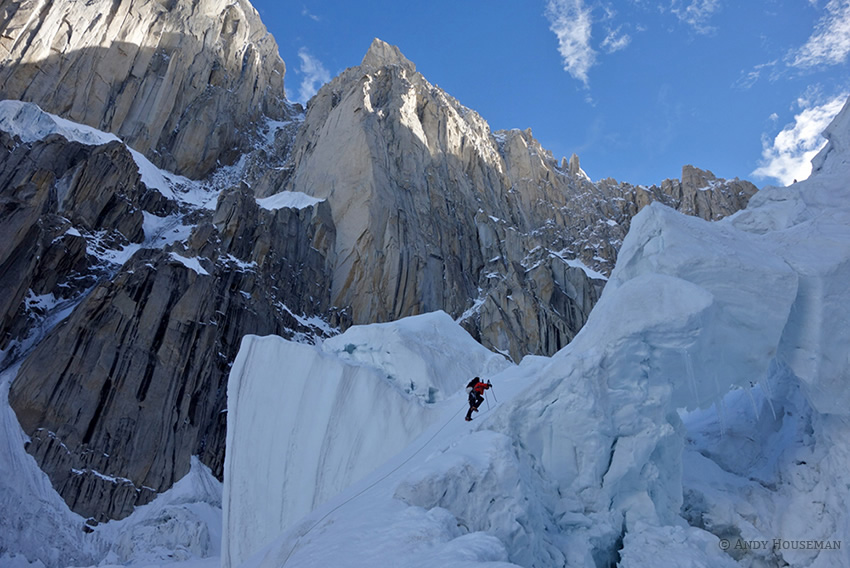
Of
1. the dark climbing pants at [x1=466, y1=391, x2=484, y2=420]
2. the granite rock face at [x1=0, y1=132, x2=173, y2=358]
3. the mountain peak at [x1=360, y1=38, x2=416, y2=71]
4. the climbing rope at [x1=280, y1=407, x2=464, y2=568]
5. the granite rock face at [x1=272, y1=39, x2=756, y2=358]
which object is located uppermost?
the mountain peak at [x1=360, y1=38, x2=416, y2=71]

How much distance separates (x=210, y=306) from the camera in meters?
38.1

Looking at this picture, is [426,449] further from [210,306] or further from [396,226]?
[396,226]

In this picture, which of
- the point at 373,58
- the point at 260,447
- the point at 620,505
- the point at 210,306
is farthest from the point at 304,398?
the point at 373,58

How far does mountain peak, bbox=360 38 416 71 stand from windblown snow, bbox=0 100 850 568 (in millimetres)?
68030

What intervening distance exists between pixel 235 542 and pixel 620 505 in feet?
28.2

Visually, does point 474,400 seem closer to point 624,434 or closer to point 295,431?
point 624,434

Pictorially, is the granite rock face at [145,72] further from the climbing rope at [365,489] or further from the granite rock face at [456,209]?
the climbing rope at [365,489]

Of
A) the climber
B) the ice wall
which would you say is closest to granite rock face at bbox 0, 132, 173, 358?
the ice wall

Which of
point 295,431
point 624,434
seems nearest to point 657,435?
A: point 624,434

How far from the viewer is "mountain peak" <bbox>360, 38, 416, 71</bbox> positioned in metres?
77.1

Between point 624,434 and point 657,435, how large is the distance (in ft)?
2.06

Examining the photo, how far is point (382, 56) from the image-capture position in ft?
255

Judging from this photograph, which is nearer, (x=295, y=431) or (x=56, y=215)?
(x=295, y=431)

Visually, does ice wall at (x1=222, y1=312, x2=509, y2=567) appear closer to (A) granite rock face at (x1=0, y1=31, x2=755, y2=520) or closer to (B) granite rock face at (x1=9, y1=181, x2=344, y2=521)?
(B) granite rock face at (x1=9, y1=181, x2=344, y2=521)
